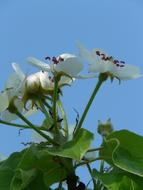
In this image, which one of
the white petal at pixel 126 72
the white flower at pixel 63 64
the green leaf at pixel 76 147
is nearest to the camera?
the green leaf at pixel 76 147

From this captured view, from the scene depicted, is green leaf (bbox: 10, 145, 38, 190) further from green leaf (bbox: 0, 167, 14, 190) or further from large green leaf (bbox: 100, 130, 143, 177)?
large green leaf (bbox: 100, 130, 143, 177)

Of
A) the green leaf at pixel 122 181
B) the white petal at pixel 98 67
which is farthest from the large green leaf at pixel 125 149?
the white petal at pixel 98 67

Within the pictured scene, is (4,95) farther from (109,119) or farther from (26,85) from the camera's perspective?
(109,119)

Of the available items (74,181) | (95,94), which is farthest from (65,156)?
(95,94)

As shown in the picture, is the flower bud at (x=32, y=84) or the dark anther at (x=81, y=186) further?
the flower bud at (x=32, y=84)

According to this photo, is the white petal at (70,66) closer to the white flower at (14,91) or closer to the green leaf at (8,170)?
the white flower at (14,91)

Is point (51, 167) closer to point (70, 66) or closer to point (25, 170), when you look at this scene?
point (25, 170)

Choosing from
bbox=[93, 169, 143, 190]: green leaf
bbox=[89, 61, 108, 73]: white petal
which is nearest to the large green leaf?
bbox=[93, 169, 143, 190]: green leaf

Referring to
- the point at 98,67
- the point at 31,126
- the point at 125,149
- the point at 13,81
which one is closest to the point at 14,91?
the point at 13,81
